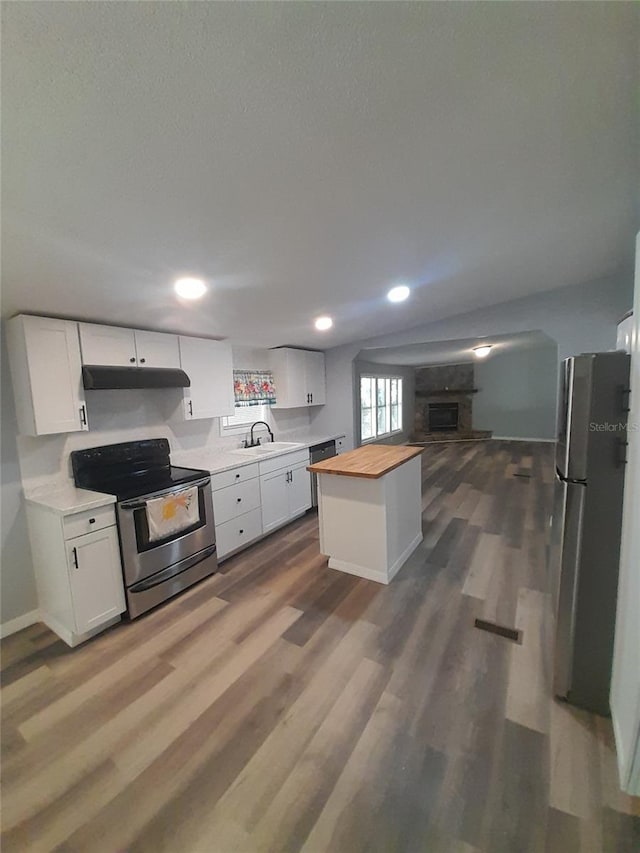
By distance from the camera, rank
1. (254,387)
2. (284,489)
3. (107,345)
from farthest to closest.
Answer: (254,387), (284,489), (107,345)

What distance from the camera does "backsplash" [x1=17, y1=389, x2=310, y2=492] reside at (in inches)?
95.3

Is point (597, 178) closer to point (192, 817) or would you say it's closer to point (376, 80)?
point (376, 80)

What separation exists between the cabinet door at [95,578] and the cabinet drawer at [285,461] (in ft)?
5.04

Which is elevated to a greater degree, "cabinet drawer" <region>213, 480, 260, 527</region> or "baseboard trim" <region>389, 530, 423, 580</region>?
"cabinet drawer" <region>213, 480, 260, 527</region>

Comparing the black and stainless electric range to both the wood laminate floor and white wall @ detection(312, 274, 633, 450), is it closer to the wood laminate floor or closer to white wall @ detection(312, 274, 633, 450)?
the wood laminate floor

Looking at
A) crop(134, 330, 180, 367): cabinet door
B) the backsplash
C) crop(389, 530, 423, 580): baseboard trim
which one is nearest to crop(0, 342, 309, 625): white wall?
the backsplash

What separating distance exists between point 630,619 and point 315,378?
4.06 meters

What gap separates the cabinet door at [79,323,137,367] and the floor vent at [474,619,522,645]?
3.23m

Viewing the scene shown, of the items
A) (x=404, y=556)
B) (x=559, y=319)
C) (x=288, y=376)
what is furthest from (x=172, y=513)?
(x=559, y=319)

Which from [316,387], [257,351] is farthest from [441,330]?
[257,351]

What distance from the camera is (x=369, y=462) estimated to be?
2855mm

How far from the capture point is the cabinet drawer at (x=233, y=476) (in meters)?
3.01

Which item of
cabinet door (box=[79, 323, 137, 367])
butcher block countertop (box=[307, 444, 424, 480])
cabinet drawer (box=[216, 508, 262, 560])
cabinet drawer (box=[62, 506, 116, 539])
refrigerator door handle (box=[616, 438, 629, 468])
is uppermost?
cabinet door (box=[79, 323, 137, 367])

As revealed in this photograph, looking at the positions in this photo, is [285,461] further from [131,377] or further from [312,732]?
[312,732]
